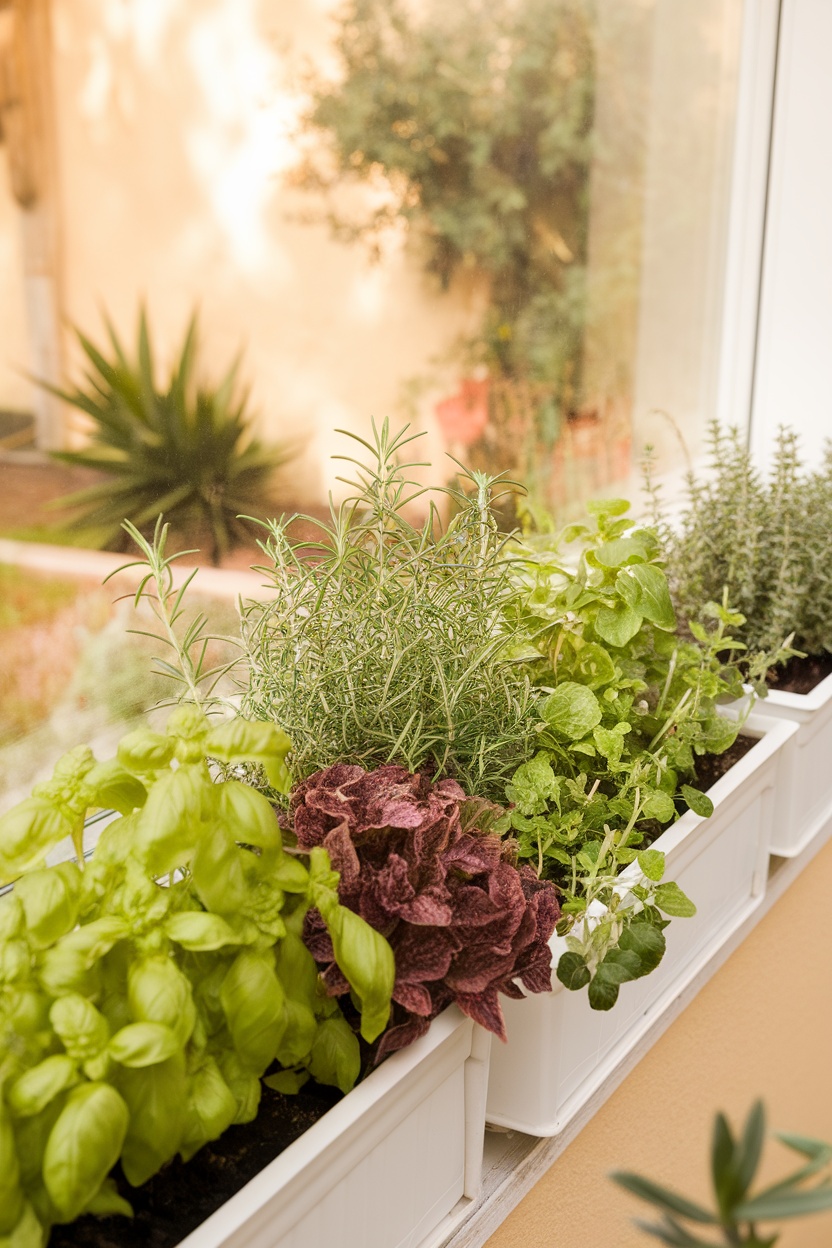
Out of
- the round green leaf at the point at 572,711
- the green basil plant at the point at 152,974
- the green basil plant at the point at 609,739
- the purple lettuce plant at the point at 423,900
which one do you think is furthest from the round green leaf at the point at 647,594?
the green basil plant at the point at 152,974

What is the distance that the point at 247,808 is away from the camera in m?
0.60

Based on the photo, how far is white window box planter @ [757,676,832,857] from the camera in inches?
53.4

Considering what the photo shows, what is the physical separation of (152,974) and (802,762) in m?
1.03

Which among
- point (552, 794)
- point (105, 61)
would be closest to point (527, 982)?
point (552, 794)

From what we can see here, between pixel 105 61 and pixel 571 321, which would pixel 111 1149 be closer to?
pixel 105 61

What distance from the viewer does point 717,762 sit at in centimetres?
125

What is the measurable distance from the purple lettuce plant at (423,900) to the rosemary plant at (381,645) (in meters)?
0.09

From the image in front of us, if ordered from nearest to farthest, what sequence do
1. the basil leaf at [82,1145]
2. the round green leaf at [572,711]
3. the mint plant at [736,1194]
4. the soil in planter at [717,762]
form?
1. the mint plant at [736,1194]
2. the basil leaf at [82,1145]
3. the round green leaf at [572,711]
4. the soil in planter at [717,762]

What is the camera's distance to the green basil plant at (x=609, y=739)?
856 millimetres

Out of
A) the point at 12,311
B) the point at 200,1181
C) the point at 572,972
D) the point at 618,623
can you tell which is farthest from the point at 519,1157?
the point at 12,311

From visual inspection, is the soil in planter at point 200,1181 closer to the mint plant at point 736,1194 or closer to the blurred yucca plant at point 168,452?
the mint plant at point 736,1194

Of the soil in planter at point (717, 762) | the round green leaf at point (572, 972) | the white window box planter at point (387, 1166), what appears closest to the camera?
the white window box planter at point (387, 1166)

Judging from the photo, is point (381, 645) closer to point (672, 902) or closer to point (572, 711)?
point (572, 711)

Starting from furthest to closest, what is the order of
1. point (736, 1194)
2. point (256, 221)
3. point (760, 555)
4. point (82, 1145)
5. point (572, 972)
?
point (760, 555)
point (256, 221)
point (572, 972)
point (82, 1145)
point (736, 1194)
